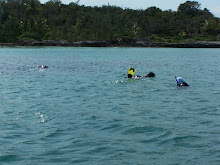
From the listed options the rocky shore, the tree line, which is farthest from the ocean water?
the tree line

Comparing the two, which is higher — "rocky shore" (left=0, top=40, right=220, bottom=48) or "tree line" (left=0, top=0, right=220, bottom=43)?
"tree line" (left=0, top=0, right=220, bottom=43)

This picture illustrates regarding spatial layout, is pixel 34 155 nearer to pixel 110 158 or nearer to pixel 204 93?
pixel 110 158

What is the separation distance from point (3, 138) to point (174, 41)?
553 feet

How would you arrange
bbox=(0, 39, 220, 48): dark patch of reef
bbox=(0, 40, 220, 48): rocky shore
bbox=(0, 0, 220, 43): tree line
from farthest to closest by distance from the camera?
1. bbox=(0, 0, 220, 43): tree line
2. bbox=(0, 39, 220, 48): dark patch of reef
3. bbox=(0, 40, 220, 48): rocky shore

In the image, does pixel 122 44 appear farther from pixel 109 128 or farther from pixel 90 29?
pixel 109 128

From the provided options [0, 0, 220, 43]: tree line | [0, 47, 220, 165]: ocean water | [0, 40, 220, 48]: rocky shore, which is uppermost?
[0, 0, 220, 43]: tree line

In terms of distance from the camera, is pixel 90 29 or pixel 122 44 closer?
pixel 122 44

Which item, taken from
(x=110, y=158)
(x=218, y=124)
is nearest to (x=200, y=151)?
(x=110, y=158)

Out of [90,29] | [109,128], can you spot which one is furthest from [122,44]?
[109,128]

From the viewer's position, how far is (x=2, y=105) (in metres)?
17.7

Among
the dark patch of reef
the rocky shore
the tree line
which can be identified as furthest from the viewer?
the tree line

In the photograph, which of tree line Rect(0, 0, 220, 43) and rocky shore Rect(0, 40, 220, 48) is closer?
rocky shore Rect(0, 40, 220, 48)

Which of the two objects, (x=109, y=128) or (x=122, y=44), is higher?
(x=122, y=44)

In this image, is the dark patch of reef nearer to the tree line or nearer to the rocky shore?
the rocky shore
